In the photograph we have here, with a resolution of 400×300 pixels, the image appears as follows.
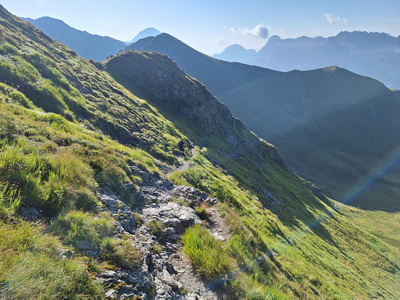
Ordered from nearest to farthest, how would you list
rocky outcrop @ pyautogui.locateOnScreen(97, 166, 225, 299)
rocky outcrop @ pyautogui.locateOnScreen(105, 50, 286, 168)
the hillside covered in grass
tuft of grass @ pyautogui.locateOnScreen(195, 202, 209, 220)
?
the hillside covered in grass, rocky outcrop @ pyautogui.locateOnScreen(97, 166, 225, 299), tuft of grass @ pyautogui.locateOnScreen(195, 202, 209, 220), rocky outcrop @ pyautogui.locateOnScreen(105, 50, 286, 168)

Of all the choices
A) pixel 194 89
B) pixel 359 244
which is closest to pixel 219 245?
pixel 359 244

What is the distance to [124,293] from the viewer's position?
519 centimetres

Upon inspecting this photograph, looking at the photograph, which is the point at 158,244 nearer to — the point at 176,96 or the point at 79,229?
the point at 79,229

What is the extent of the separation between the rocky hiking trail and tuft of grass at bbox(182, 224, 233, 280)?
0.28 m

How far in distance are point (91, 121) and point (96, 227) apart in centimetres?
2151

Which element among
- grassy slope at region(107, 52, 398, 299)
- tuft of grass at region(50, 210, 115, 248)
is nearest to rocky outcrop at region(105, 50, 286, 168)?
grassy slope at region(107, 52, 398, 299)

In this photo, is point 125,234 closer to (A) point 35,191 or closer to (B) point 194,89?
(A) point 35,191

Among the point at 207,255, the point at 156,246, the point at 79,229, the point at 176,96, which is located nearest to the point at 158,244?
the point at 156,246

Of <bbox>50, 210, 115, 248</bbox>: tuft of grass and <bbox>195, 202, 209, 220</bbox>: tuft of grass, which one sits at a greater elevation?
<bbox>50, 210, 115, 248</bbox>: tuft of grass

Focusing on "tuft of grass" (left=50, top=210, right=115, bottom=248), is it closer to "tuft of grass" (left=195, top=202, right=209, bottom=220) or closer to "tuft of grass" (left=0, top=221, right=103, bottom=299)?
"tuft of grass" (left=0, top=221, right=103, bottom=299)

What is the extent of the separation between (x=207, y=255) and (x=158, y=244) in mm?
2000

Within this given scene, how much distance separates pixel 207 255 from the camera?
23.3 ft

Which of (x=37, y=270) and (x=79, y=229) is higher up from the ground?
(x=37, y=270)

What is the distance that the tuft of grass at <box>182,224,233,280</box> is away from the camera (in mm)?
6781
